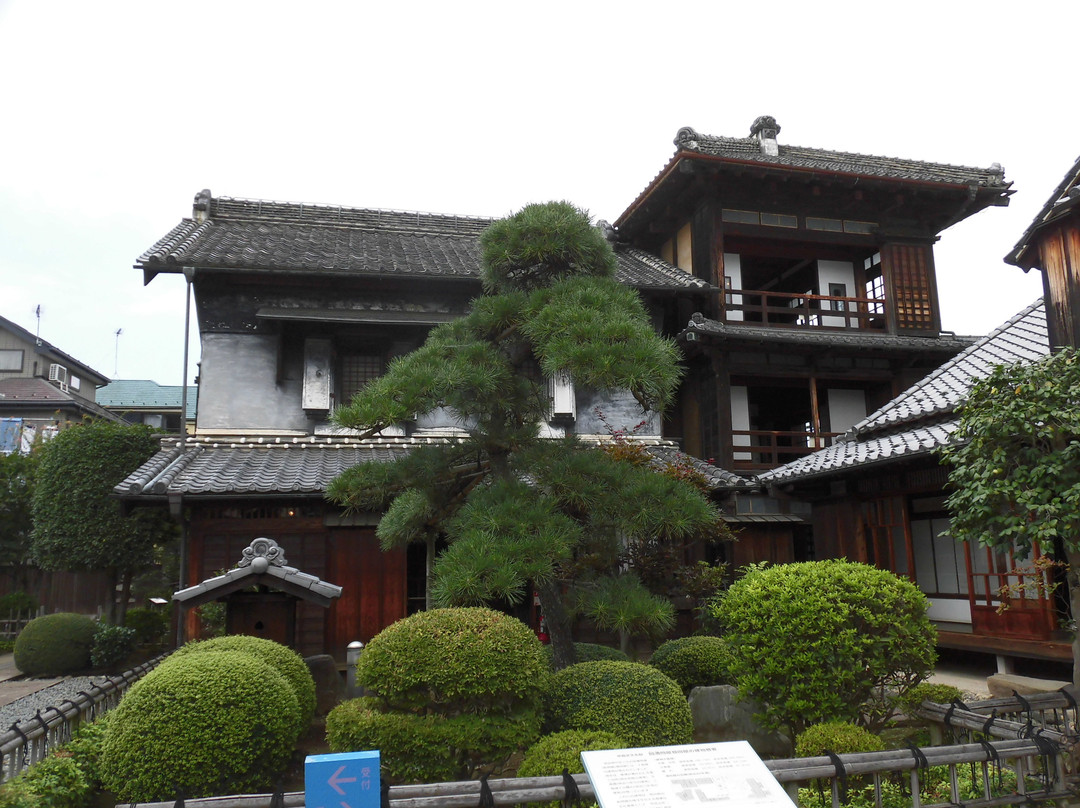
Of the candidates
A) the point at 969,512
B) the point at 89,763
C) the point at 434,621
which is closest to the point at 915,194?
the point at 969,512

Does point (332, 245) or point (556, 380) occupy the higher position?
point (332, 245)

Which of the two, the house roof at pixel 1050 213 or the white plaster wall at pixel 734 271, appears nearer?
the house roof at pixel 1050 213

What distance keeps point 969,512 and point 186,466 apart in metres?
11.0

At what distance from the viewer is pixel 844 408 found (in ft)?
59.6

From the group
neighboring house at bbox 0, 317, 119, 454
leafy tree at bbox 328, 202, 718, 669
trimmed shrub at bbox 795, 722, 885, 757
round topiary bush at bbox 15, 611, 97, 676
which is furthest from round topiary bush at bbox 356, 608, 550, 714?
neighboring house at bbox 0, 317, 119, 454

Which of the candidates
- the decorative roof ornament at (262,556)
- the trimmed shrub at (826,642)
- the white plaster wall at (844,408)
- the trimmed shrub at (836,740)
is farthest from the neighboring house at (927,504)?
the decorative roof ornament at (262,556)

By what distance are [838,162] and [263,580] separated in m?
17.0

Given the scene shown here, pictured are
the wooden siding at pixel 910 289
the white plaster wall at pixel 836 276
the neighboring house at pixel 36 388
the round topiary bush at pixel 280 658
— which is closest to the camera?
the round topiary bush at pixel 280 658

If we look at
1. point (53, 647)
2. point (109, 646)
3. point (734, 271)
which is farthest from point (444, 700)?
point (734, 271)

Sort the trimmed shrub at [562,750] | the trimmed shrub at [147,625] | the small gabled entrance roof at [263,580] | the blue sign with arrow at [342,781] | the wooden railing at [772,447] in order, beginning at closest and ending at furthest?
the blue sign with arrow at [342,781]
the trimmed shrub at [562,750]
the small gabled entrance roof at [263,580]
the wooden railing at [772,447]
the trimmed shrub at [147,625]

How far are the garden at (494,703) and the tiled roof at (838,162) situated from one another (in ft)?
39.5

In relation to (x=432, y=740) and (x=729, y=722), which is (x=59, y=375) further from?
(x=729, y=722)

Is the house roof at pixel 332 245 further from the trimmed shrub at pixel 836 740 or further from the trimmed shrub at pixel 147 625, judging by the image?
the trimmed shrub at pixel 836 740

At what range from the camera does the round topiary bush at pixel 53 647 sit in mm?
13727
